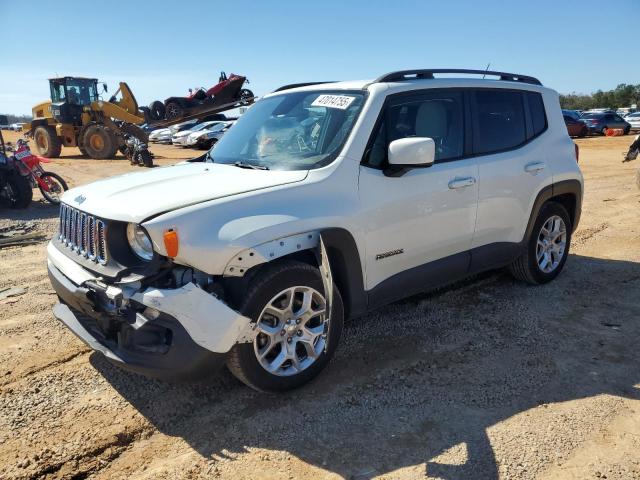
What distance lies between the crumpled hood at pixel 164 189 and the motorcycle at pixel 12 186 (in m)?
7.03

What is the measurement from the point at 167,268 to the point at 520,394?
2.31m

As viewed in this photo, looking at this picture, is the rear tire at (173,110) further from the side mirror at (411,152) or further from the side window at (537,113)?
the side mirror at (411,152)

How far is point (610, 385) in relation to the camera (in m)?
3.49

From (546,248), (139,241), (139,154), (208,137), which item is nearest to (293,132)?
(139,241)

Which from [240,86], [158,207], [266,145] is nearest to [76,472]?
[158,207]

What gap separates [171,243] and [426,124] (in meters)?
2.25

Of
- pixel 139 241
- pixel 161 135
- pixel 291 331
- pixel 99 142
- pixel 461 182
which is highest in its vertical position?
pixel 161 135

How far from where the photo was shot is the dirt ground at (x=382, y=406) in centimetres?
274

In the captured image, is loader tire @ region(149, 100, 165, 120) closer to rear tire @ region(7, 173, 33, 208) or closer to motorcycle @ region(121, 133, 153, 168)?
motorcycle @ region(121, 133, 153, 168)

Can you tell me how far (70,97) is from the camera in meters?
22.0

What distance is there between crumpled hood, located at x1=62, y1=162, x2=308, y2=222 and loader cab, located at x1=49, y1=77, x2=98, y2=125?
2075 centimetres

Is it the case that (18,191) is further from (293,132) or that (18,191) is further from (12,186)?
(293,132)

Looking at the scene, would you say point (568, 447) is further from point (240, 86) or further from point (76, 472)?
point (240, 86)

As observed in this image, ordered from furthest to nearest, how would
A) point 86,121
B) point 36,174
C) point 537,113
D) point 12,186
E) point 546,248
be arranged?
point 86,121, point 36,174, point 12,186, point 546,248, point 537,113
